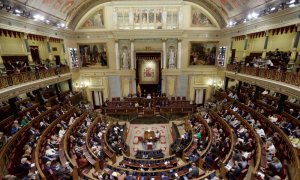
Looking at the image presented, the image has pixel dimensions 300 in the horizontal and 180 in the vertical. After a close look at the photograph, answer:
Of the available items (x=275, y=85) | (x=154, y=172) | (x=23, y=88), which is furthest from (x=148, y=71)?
(x=154, y=172)

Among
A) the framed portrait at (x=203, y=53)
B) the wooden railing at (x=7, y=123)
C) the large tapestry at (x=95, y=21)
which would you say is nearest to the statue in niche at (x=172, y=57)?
the framed portrait at (x=203, y=53)

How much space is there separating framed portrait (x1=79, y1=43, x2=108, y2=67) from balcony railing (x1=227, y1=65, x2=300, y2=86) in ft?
39.0

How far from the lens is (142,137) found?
11945mm

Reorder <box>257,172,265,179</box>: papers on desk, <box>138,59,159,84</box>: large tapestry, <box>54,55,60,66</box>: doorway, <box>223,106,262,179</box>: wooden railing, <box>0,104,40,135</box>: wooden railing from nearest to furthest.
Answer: <box>257,172,265,179</box>: papers on desk
<box>223,106,262,179</box>: wooden railing
<box>0,104,40,135</box>: wooden railing
<box>54,55,60,66</box>: doorway
<box>138,59,159,84</box>: large tapestry

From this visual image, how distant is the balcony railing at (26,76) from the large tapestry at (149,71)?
7125 millimetres

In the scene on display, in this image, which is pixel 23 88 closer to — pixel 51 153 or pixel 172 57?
pixel 51 153

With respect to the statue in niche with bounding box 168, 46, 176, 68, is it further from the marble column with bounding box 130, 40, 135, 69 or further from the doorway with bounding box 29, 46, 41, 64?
the doorway with bounding box 29, 46, 41, 64

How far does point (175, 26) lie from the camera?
52.2ft

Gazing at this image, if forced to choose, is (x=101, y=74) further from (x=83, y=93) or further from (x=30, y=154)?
(x=30, y=154)

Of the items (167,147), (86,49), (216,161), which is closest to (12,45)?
(86,49)

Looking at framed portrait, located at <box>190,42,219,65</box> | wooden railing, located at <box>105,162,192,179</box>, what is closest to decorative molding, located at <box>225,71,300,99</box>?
framed portrait, located at <box>190,42,219,65</box>

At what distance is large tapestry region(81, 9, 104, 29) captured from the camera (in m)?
15.8

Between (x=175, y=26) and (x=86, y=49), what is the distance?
8811mm

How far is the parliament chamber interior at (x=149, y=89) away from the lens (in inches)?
296
